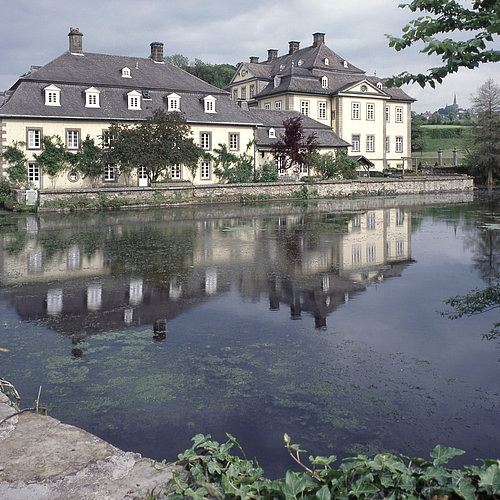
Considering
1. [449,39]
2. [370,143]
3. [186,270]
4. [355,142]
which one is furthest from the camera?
[370,143]

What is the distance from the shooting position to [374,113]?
5953cm

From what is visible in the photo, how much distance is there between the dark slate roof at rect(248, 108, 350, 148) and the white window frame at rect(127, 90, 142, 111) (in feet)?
31.5

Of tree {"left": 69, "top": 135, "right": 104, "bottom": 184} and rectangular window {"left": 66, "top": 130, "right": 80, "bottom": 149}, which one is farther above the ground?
rectangular window {"left": 66, "top": 130, "right": 80, "bottom": 149}

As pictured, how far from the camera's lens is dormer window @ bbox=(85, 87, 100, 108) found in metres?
38.3

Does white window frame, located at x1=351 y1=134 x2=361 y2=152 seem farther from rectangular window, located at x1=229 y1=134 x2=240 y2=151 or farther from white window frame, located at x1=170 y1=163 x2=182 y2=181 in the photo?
white window frame, located at x1=170 y1=163 x2=182 y2=181

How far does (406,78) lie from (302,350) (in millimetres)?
3541

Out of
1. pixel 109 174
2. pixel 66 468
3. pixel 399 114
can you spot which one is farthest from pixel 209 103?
pixel 66 468

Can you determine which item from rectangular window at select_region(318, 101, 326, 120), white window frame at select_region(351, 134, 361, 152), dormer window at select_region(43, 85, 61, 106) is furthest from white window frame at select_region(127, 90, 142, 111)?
white window frame at select_region(351, 134, 361, 152)

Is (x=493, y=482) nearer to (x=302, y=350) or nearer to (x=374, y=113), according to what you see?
(x=302, y=350)

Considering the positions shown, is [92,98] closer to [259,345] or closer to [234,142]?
[234,142]

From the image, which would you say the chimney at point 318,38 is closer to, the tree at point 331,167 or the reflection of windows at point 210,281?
the tree at point 331,167

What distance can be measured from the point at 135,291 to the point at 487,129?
50.0 metres

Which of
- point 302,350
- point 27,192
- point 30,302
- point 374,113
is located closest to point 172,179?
point 27,192

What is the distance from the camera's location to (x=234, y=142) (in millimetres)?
43719
